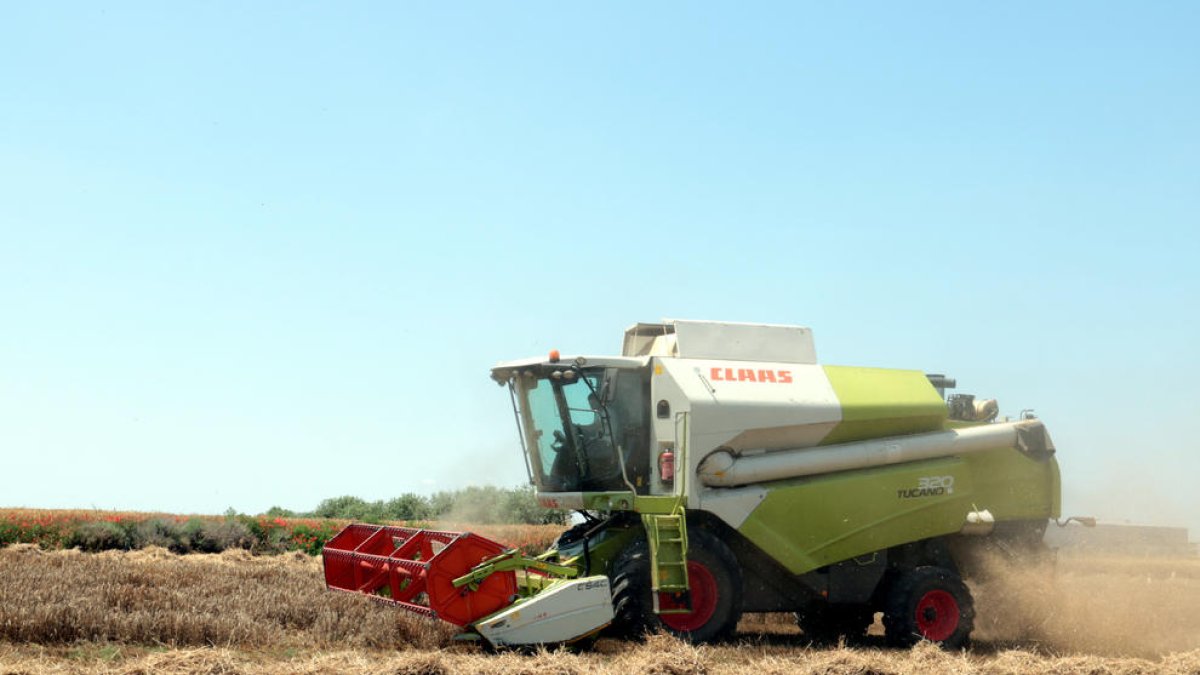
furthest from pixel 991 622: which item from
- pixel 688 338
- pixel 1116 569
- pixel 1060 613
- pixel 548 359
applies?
pixel 548 359

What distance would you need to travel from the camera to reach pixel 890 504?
1141 cm

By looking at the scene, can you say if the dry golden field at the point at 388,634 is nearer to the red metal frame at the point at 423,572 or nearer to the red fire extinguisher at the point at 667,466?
the red metal frame at the point at 423,572

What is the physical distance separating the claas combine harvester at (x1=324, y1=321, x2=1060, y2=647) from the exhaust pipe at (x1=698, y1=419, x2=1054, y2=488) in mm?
22

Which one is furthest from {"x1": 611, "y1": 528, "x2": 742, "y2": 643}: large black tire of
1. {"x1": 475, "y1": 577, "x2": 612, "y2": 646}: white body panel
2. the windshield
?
the windshield

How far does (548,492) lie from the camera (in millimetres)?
11023

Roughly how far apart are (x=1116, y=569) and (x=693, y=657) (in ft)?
21.7

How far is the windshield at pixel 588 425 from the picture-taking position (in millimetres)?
10648

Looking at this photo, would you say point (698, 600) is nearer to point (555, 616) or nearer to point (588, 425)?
point (555, 616)

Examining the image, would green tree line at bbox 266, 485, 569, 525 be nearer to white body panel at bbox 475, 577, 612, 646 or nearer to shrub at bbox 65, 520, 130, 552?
white body panel at bbox 475, 577, 612, 646

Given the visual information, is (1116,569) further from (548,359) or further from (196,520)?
(196,520)

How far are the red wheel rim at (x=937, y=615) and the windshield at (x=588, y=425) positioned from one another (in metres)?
3.07

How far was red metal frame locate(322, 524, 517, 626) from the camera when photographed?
29.6 ft

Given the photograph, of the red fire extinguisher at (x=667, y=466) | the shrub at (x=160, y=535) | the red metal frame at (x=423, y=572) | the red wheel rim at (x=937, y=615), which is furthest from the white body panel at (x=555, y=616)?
the shrub at (x=160, y=535)

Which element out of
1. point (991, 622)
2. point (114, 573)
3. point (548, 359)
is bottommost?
point (991, 622)
